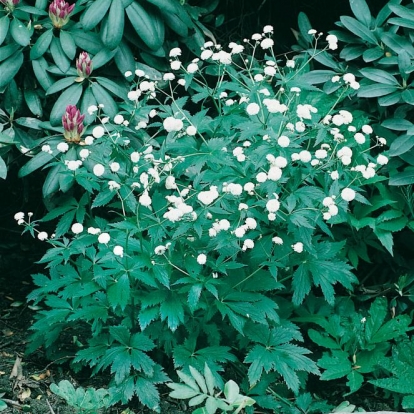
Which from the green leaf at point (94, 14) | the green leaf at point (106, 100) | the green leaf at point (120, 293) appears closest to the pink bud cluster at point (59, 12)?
the green leaf at point (94, 14)

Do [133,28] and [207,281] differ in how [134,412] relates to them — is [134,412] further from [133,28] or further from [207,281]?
[133,28]

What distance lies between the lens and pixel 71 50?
10.2 feet

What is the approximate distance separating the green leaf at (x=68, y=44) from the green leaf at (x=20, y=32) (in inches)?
5.6

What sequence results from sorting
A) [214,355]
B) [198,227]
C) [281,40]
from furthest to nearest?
[281,40] → [214,355] → [198,227]

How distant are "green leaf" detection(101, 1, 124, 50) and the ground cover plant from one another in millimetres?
179

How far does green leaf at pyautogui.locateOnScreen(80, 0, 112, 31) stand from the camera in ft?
9.86

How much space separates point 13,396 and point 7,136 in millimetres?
1100

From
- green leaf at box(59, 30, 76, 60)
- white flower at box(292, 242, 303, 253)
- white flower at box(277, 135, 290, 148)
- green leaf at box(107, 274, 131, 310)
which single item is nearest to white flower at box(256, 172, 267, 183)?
white flower at box(277, 135, 290, 148)

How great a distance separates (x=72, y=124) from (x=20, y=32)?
48 centimetres

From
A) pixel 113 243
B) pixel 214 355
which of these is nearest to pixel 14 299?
pixel 113 243

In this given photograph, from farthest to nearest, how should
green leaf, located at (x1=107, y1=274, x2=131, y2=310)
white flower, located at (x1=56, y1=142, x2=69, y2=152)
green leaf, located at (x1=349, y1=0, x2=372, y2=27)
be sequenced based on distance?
green leaf, located at (x1=349, y1=0, x2=372, y2=27) < white flower, located at (x1=56, y1=142, x2=69, y2=152) < green leaf, located at (x1=107, y1=274, x2=131, y2=310)

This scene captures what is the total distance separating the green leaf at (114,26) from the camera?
9.91 ft

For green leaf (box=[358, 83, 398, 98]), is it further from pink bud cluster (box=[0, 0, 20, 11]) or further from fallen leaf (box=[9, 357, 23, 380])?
fallen leaf (box=[9, 357, 23, 380])

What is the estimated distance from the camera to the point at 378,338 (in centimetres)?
300
